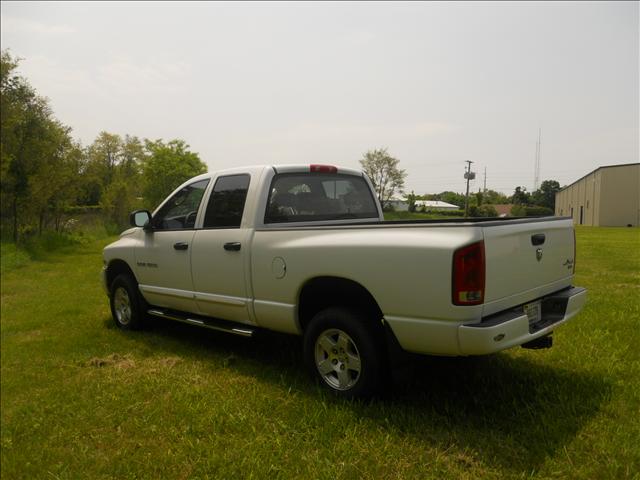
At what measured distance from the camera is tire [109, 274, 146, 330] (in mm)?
6277

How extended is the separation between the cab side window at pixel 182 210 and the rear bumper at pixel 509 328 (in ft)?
10.9

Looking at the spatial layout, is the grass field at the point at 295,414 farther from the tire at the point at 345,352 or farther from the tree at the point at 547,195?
the tree at the point at 547,195

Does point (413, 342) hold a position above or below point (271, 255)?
below

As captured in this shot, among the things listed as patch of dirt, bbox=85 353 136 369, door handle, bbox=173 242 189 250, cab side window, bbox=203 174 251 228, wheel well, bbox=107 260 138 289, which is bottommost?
patch of dirt, bbox=85 353 136 369

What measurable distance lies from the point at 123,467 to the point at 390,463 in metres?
1.68

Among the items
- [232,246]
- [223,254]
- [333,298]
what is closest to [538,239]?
[333,298]

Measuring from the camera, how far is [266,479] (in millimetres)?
2973

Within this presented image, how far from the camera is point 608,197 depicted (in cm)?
2206

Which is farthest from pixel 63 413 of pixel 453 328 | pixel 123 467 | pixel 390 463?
pixel 453 328

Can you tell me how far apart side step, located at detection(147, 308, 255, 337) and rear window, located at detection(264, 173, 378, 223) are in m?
1.05

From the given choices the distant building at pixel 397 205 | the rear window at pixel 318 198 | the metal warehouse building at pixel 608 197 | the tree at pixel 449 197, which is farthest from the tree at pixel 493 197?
the rear window at pixel 318 198

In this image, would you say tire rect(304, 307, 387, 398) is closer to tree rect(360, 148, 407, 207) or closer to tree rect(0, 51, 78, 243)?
tree rect(0, 51, 78, 243)

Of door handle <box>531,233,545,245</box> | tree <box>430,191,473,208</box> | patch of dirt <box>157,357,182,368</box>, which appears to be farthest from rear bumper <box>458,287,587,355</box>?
tree <box>430,191,473,208</box>

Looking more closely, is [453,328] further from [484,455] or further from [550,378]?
[550,378]
